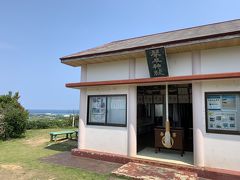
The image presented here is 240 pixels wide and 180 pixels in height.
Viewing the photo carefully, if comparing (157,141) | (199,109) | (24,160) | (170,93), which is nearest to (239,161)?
(199,109)

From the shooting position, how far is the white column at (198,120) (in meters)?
5.60

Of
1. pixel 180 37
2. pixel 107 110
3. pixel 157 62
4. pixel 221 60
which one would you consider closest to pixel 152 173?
pixel 107 110

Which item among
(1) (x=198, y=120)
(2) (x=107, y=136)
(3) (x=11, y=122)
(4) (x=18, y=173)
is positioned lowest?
(4) (x=18, y=173)

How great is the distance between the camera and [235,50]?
549 cm

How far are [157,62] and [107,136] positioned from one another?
3431 millimetres

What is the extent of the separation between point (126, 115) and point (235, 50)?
13.6 ft

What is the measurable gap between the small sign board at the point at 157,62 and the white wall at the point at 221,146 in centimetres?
140

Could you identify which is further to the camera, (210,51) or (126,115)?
(126,115)

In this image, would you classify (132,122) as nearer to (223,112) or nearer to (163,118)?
(223,112)

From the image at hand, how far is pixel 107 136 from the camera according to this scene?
7.22 meters

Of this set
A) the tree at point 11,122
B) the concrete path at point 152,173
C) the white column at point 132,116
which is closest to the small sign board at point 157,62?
the white column at point 132,116

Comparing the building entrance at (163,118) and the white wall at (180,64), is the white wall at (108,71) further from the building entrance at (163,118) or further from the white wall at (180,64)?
the building entrance at (163,118)

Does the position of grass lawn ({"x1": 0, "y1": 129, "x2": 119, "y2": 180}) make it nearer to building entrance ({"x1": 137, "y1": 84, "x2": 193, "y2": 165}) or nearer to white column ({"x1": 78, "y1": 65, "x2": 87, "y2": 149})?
white column ({"x1": 78, "y1": 65, "x2": 87, "y2": 149})

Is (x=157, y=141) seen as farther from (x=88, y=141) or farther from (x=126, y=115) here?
(x=88, y=141)
